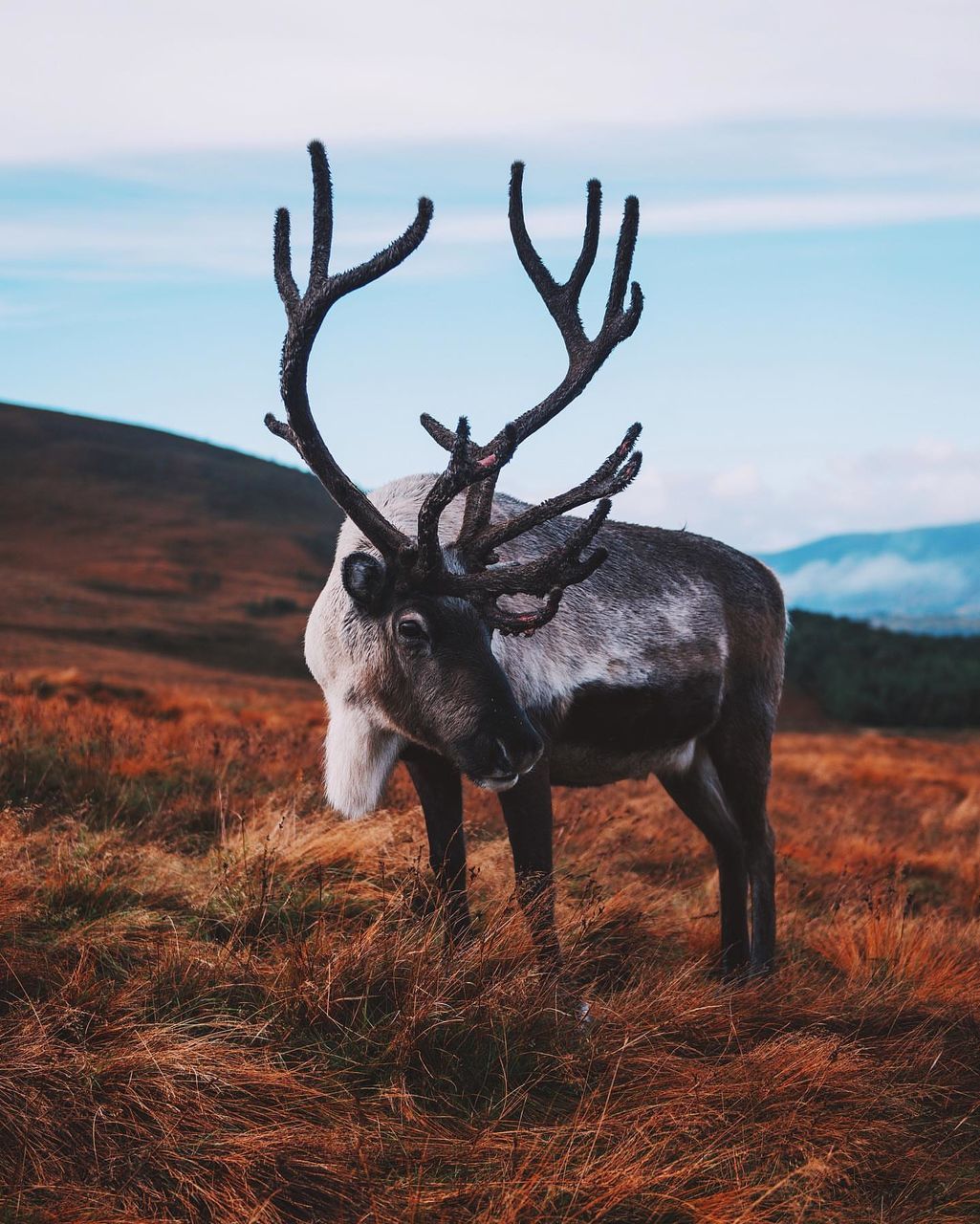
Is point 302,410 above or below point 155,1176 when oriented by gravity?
above

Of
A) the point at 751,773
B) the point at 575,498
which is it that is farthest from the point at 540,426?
the point at 751,773

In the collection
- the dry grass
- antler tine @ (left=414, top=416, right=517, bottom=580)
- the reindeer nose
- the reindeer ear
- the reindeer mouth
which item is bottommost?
the dry grass

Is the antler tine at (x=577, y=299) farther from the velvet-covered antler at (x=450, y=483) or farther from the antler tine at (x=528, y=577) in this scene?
the antler tine at (x=528, y=577)

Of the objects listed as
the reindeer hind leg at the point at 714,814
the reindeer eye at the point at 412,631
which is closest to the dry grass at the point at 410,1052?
the reindeer hind leg at the point at 714,814

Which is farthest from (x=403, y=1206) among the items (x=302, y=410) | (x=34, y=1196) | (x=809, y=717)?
(x=809, y=717)

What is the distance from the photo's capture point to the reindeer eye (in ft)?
15.2

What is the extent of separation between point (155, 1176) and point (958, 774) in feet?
74.1

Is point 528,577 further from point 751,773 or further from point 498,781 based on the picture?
point 751,773

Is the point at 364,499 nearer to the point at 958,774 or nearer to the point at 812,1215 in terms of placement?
the point at 812,1215

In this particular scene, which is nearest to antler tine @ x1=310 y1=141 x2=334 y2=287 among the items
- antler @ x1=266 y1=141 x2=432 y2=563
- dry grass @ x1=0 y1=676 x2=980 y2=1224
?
antler @ x1=266 y1=141 x2=432 y2=563

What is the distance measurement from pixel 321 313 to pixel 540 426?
1268 mm

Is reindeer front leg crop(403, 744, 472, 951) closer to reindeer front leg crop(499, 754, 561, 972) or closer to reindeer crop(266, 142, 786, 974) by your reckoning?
reindeer crop(266, 142, 786, 974)

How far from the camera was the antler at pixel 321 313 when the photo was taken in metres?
4.65

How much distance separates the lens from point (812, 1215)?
10.4 feet
